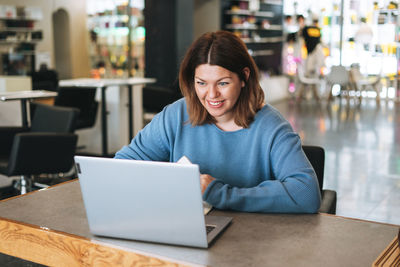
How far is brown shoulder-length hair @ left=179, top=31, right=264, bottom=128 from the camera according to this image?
186 centimetres

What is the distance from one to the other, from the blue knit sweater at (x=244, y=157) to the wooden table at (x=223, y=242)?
2.0 inches

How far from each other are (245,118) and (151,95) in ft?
18.2

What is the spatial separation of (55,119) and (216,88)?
2.77 m

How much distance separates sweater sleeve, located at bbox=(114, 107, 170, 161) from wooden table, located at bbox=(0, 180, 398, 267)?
0.40 metres

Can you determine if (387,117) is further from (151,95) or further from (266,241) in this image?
(266,241)

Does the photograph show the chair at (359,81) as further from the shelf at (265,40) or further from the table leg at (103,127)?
the table leg at (103,127)

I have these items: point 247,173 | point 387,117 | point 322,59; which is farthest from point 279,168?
point 322,59

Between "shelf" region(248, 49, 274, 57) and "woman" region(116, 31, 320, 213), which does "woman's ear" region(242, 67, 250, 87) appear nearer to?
"woman" region(116, 31, 320, 213)

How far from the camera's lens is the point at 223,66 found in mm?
1861

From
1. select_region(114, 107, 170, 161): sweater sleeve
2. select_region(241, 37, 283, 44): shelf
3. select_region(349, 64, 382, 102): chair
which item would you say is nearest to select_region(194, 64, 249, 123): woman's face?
select_region(114, 107, 170, 161): sweater sleeve

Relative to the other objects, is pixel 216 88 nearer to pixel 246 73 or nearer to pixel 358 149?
pixel 246 73

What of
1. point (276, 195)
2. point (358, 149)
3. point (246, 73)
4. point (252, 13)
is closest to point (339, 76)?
point (252, 13)

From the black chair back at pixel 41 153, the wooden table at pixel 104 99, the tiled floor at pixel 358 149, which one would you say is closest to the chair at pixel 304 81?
the tiled floor at pixel 358 149

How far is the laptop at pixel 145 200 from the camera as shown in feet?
4.16
